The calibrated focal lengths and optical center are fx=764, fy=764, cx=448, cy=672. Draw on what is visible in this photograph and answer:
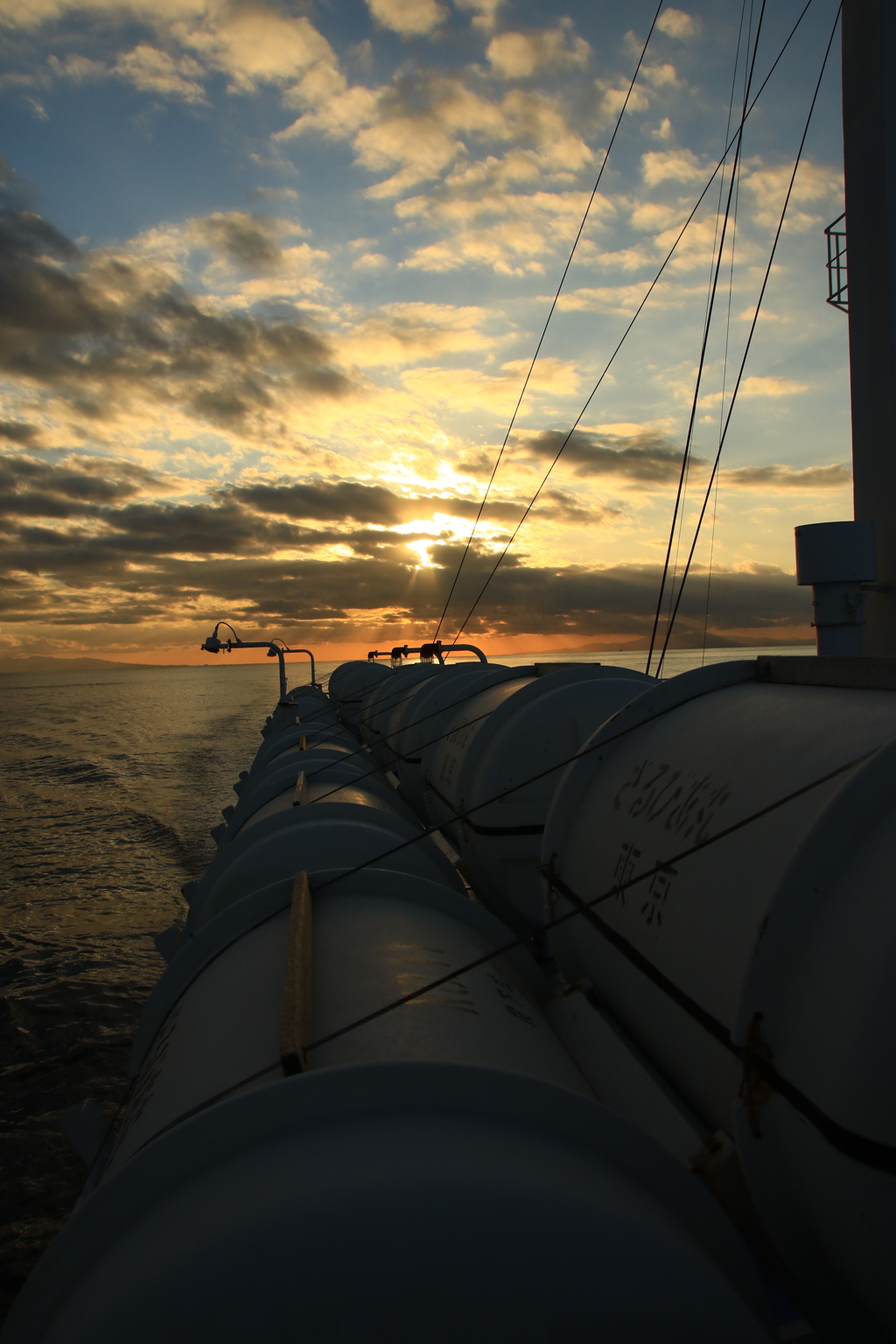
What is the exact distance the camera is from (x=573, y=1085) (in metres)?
2.85

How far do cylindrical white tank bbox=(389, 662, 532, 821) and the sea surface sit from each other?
479cm

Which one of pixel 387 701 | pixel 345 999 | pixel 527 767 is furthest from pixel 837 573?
pixel 387 701

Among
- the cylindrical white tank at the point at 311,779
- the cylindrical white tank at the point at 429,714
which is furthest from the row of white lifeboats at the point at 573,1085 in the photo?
the cylindrical white tank at the point at 429,714

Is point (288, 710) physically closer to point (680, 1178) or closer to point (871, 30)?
point (871, 30)

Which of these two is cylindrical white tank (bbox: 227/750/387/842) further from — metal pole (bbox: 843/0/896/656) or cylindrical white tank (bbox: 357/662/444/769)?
cylindrical white tank (bbox: 357/662/444/769)

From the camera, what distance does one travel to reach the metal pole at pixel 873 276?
7.96 meters

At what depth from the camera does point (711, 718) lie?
392 centimetres

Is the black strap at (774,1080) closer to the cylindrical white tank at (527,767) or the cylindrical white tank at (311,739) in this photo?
the cylindrical white tank at (527,767)

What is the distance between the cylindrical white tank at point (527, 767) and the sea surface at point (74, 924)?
4.66 metres

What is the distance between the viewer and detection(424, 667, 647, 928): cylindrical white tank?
6.67 metres

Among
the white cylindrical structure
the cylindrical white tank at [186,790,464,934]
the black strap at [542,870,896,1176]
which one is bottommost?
the black strap at [542,870,896,1176]

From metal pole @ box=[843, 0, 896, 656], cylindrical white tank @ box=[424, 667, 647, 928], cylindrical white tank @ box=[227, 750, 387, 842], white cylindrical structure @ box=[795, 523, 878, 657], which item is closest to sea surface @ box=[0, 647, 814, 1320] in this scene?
cylindrical white tank @ box=[227, 750, 387, 842]

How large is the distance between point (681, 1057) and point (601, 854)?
46.0 inches

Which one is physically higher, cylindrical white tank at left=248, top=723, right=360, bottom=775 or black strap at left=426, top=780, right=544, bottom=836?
cylindrical white tank at left=248, top=723, right=360, bottom=775
